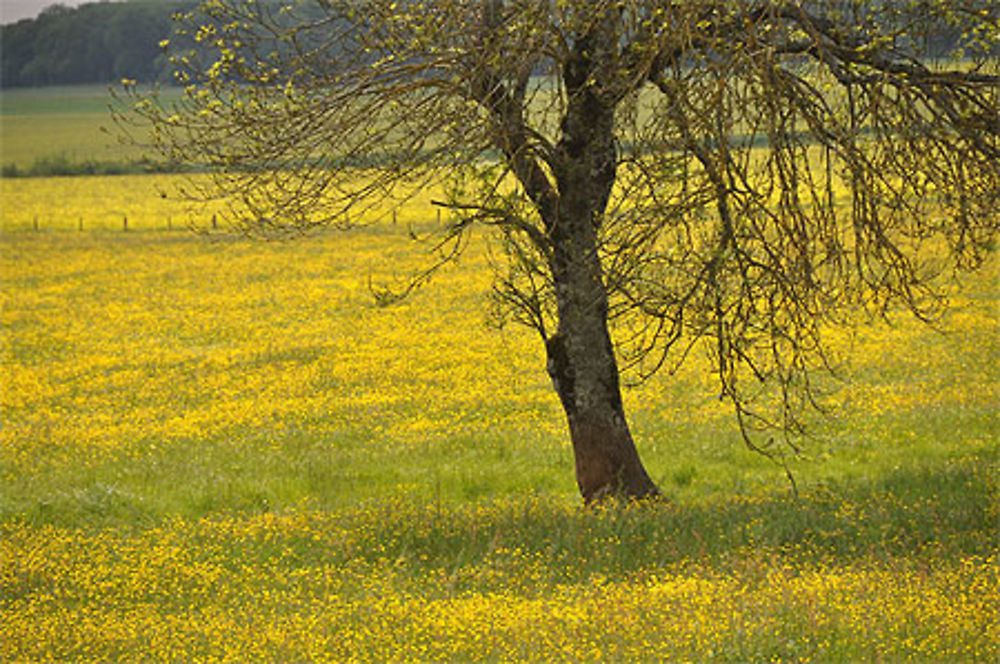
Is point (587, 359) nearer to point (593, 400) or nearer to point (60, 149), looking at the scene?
point (593, 400)

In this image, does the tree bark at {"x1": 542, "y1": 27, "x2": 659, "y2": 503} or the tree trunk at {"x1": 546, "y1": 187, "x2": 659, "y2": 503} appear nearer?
the tree bark at {"x1": 542, "y1": 27, "x2": 659, "y2": 503}

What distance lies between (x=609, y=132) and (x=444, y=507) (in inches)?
228

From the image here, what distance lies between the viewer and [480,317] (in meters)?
36.7

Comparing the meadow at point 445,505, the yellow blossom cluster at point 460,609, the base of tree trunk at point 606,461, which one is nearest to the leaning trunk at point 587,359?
the base of tree trunk at point 606,461

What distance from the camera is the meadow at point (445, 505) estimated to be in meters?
9.97

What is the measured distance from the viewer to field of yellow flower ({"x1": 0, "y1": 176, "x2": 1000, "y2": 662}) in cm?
997

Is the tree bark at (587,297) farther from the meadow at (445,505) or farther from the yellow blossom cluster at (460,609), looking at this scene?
the yellow blossom cluster at (460,609)

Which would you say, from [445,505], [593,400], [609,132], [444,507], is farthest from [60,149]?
[609,132]

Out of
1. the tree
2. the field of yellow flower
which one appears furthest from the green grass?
the tree

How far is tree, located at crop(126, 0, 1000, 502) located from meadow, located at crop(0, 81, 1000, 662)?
142cm

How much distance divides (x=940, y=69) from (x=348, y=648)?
9.35 m

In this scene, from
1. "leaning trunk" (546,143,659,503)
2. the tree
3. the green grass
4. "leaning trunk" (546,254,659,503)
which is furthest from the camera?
the green grass

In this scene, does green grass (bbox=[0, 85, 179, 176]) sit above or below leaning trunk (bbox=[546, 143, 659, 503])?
above

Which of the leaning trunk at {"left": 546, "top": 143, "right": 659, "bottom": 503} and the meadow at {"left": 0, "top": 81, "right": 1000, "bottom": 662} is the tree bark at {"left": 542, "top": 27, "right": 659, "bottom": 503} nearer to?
the leaning trunk at {"left": 546, "top": 143, "right": 659, "bottom": 503}
